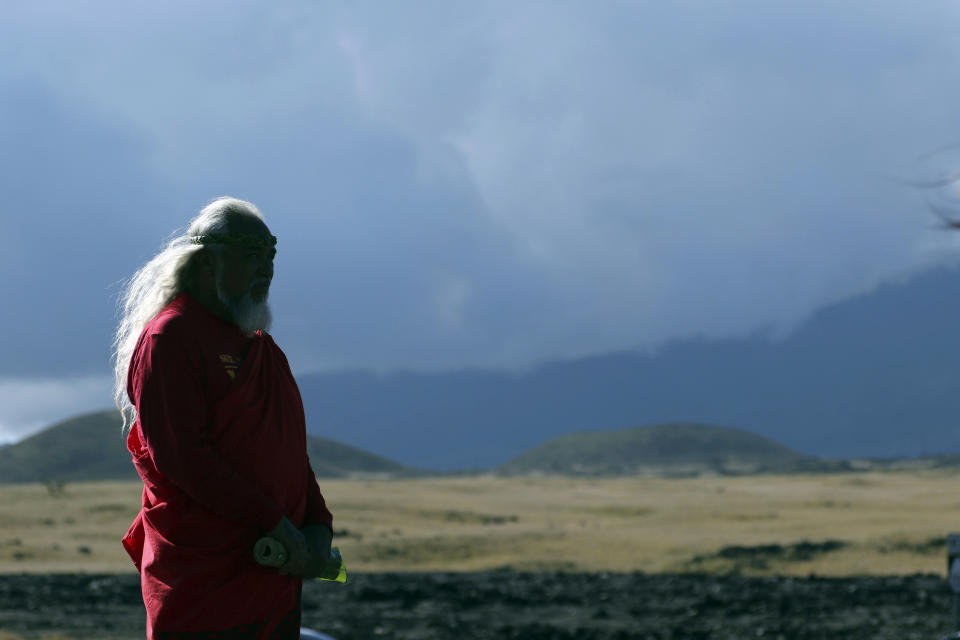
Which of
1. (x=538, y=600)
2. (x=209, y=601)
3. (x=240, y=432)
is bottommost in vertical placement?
(x=538, y=600)

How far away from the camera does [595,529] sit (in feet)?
102

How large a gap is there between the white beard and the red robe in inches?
1.9

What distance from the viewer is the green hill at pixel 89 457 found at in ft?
326

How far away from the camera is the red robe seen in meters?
2.64

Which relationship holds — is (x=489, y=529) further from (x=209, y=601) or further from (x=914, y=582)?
(x=209, y=601)

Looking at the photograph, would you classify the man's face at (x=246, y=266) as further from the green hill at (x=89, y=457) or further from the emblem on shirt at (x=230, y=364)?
the green hill at (x=89, y=457)

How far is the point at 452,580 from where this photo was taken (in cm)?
1894

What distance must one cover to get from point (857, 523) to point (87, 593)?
20.7 metres

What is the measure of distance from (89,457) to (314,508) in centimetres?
10688

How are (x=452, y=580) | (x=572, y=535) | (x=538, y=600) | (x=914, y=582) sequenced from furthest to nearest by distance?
(x=572, y=535)
(x=452, y=580)
(x=914, y=582)
(x=538, y=600)

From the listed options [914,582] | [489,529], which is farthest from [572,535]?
[914,582]

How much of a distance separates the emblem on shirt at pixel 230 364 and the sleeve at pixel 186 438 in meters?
0.06

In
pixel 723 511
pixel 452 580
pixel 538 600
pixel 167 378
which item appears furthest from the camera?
pixel 723 511

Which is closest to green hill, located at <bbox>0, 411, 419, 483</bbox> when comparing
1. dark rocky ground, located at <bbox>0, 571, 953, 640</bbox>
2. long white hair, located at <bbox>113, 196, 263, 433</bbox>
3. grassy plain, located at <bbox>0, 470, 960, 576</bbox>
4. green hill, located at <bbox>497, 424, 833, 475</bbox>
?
green hill, located at <bbox>497, 424, 833, 475</bbox>
